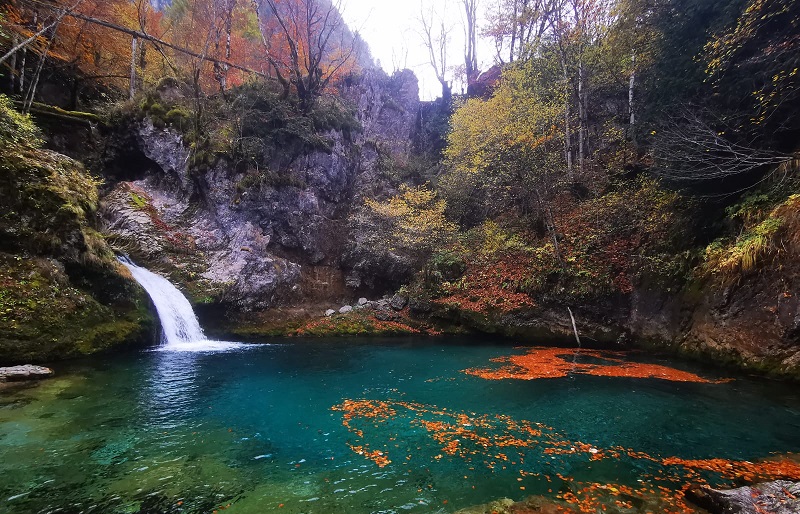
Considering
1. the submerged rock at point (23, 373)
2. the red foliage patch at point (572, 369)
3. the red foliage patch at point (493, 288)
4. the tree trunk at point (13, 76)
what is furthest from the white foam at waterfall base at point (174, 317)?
the red foliage patch at point (572, 369)

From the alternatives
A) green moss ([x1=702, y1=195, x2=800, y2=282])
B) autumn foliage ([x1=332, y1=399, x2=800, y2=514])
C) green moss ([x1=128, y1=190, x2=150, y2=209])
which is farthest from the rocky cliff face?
green moss ([x1=702, y1=195, x2=800, y2=282])

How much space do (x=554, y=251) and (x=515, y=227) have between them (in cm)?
383

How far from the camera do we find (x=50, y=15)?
55.7ft

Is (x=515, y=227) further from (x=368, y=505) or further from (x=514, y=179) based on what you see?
(x=368, y=505)

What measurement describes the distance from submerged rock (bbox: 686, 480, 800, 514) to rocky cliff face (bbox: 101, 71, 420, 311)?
59.7 feet

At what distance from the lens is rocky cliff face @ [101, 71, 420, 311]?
60.4 feet

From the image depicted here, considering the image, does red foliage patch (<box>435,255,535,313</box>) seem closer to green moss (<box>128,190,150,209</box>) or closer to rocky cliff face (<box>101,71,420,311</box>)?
rocky cliff face (<box>101,71,420,311</box>)

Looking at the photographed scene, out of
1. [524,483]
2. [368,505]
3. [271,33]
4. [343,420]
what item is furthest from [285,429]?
[271,33]

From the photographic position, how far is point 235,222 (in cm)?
2036

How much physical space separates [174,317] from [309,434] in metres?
11.6

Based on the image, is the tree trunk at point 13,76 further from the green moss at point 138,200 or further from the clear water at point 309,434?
the clear water at point 309,434

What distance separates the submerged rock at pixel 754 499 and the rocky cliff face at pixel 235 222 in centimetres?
1818

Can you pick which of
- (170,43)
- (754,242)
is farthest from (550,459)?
(170,43)

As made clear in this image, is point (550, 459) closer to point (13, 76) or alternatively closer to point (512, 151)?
point (512, 151)
